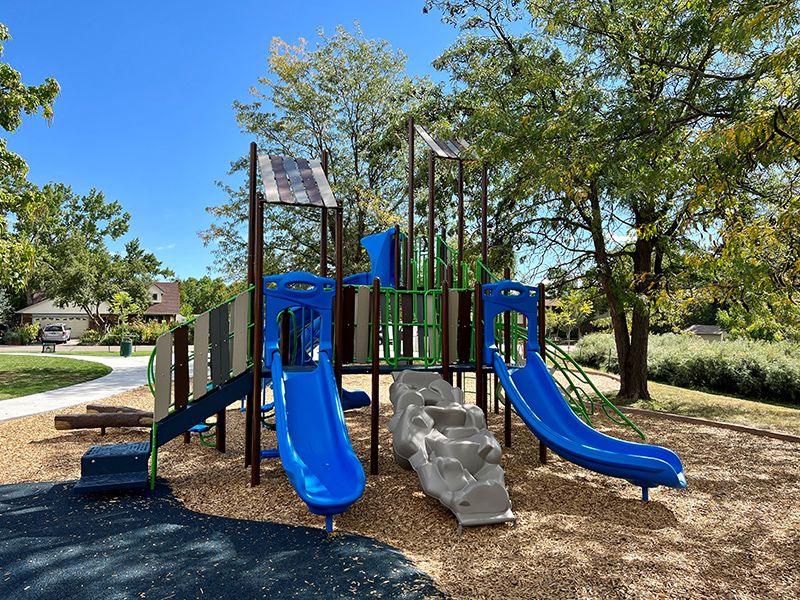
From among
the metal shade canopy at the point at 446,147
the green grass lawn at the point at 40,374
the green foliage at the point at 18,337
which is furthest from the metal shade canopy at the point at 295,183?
the green foliage at the point at 18,337

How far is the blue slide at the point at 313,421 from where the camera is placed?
4398 mm

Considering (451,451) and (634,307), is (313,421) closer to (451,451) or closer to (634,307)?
(451,451)

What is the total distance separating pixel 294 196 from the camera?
248 inches

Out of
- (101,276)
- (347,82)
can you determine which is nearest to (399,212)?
(347,82)

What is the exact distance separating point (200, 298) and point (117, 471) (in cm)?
6414

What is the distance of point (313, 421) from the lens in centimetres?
540

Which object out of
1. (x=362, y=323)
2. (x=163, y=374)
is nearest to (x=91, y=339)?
(x=163, y=374)

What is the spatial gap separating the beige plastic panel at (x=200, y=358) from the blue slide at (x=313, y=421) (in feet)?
2.40

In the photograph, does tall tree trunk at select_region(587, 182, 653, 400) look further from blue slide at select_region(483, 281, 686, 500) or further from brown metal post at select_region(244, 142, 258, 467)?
brown metal post at select_region(244, 142, 258, 467)

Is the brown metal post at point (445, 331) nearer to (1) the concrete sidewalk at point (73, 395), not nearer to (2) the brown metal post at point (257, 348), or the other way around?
(2) the brown metal post at point (257, 348)

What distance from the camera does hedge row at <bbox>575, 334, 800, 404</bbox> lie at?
15.8 metres

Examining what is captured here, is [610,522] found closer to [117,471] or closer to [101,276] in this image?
[117,471]

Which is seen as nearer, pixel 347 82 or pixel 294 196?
pixel 294 196

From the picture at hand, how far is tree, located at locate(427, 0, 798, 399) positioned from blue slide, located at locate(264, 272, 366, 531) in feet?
13.9
